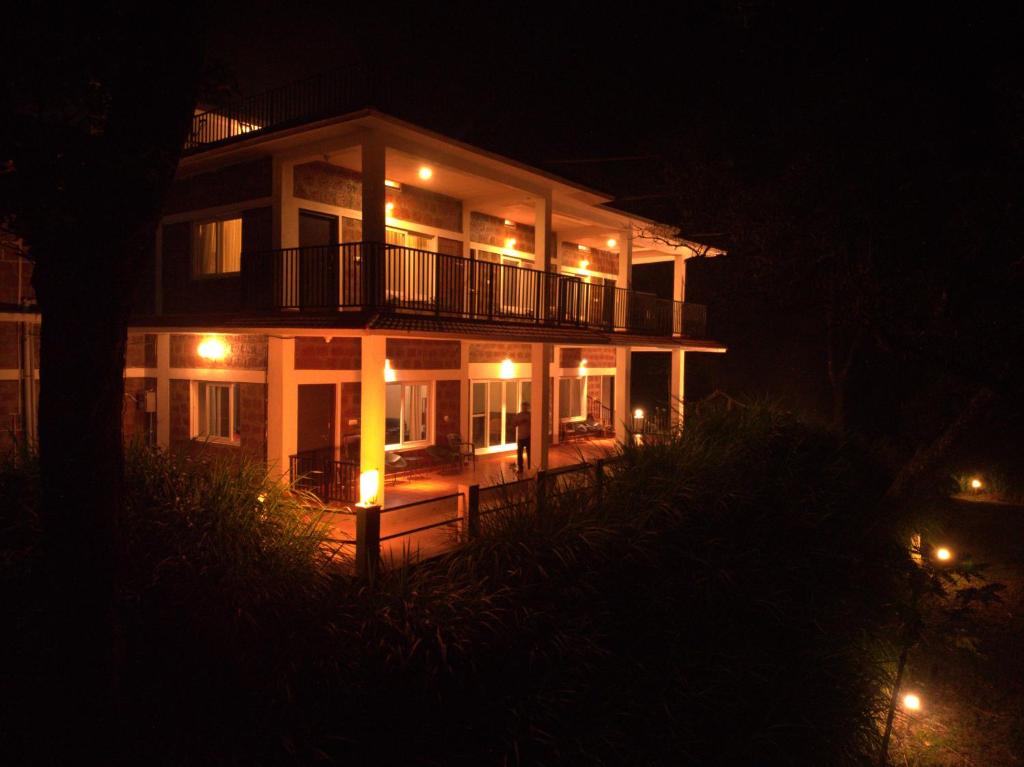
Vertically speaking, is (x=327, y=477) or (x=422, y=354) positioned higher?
(x=422, y=354)

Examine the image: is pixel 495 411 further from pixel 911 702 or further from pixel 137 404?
pixel 911 702

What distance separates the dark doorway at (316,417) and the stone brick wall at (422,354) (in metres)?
1.73

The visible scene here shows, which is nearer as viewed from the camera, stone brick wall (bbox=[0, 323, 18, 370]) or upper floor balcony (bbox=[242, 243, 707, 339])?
upper floor balcony (bbox=[242, 243, 707, 339])

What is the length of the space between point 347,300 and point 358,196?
10.9 feet

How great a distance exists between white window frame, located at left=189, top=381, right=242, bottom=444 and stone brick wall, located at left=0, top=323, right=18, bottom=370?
10.9 feet

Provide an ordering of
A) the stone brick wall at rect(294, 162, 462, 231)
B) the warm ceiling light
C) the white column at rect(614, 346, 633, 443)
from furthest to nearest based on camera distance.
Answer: the white column at rect(614, 346, 633, 443) < the stone brick wall at rect(294, 162, 462, 231) < the warm ceiling light

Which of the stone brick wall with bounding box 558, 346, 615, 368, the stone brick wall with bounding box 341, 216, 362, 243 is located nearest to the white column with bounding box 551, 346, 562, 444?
the stone brick wall with bounding box 558, 346, 615, 368

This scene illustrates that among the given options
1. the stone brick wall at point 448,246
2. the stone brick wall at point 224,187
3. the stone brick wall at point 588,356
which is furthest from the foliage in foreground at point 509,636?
the stone brick wall at point 588,356

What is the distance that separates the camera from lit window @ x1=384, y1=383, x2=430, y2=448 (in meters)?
15.2

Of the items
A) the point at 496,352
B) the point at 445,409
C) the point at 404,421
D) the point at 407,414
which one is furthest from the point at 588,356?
the point at 404,421

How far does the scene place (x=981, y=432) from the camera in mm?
20000

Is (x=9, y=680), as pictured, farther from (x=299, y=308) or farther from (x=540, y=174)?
(x=540, y=174)

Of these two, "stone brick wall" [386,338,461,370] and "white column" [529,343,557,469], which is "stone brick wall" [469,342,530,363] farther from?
"white column" [529,343,557,469]

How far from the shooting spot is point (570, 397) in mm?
21516
